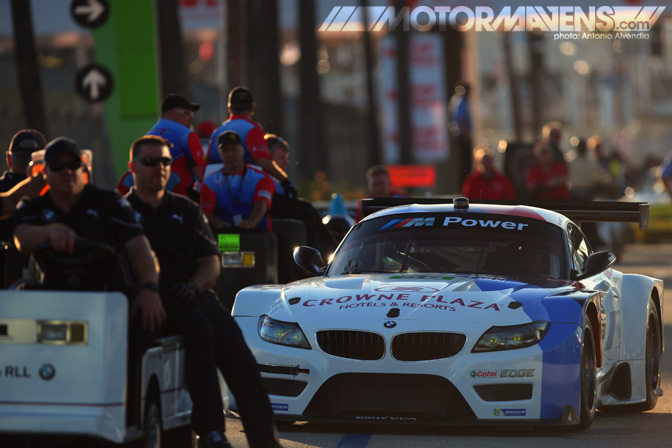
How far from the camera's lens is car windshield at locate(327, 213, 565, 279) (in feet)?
35.6

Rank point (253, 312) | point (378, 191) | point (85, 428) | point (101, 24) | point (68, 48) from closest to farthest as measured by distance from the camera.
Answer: point (85, 428)
point (253, 312)
point (378, 191)
point (101, 24)
point (68, 48)

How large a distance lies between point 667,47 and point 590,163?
126664 mm

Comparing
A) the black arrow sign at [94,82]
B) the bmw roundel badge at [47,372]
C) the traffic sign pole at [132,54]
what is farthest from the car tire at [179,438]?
the traffic sign pole at [132,54]


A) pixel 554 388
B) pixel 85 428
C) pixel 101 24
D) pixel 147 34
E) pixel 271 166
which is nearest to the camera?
pixel 85 428

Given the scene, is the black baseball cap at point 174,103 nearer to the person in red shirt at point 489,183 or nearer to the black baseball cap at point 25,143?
the black baseball cap at point 25,143

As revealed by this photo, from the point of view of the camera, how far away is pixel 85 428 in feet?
23.1

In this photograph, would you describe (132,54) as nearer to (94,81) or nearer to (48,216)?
(94,81)

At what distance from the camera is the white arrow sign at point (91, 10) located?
23.3 meters

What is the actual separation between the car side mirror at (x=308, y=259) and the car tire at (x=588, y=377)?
Result: 2018mm

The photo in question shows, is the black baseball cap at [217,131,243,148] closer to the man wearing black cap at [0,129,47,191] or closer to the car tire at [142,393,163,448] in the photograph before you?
the man wearing black cap at [0,129,47,191]

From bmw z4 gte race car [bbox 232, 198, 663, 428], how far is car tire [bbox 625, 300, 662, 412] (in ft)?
0.63

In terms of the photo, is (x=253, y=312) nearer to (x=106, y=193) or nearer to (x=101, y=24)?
(x=106, y=193)

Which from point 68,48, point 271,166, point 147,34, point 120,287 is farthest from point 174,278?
point 68,48

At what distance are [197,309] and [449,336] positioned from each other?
197 cm
